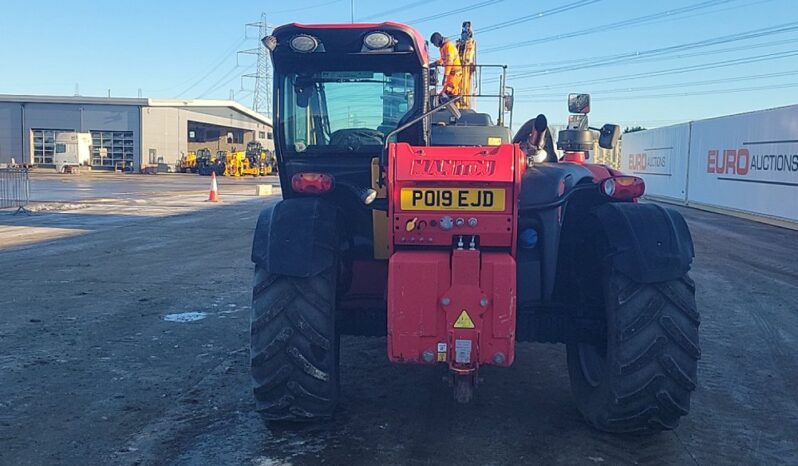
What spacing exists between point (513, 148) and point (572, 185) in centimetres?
79

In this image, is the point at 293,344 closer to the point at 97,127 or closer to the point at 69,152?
the point at 69,152

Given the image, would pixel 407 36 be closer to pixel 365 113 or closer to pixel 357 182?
pixel 365 113

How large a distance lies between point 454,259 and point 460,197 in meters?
0.39

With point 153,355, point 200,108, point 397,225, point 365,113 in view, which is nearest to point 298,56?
point 365,113

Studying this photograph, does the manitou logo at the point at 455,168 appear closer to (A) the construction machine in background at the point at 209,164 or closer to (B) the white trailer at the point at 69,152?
(A) the construction machine in background at the point at 209,164

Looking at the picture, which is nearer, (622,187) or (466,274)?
(466,274)

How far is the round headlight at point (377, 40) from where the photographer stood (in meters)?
5.12

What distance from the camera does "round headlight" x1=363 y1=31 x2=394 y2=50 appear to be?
5.12m

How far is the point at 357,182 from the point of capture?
559cm

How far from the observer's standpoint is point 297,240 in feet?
14.7

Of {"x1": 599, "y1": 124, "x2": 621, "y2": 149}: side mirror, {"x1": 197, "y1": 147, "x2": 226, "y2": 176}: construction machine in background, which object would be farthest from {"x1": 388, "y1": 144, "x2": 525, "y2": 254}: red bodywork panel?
{"x1": 197, "y1": 147, "x2": 226, "y2": 176}: construction machine in background

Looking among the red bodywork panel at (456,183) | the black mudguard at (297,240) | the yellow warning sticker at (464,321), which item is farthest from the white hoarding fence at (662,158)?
the yellow warning sticker at (464,321)

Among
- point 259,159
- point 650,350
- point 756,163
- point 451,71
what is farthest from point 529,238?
point 259,159

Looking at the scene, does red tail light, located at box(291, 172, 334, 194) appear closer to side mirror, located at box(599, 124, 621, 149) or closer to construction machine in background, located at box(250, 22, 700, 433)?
construction machine in background, located at box(250, 22, 700, 433)
